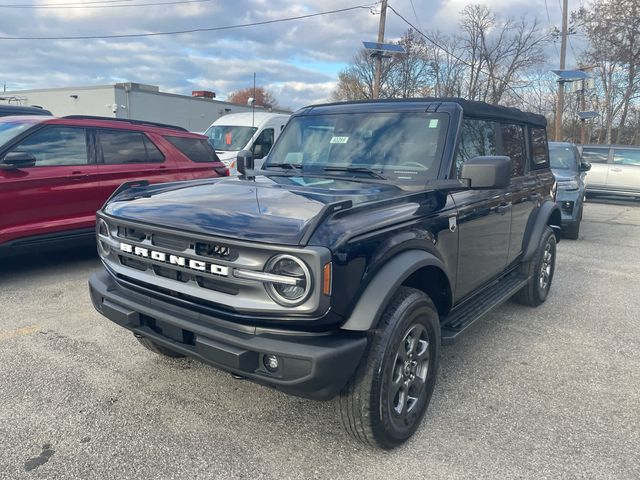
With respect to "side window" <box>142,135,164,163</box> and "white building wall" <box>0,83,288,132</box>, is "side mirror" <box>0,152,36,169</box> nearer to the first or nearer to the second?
"side window" <box>142,135,164,163</box>

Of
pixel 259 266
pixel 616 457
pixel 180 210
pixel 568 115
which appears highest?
pixel 568 115

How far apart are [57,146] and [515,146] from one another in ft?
16.1

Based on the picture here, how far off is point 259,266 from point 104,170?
4.61 metres

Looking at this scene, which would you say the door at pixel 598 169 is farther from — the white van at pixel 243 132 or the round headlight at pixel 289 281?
the round headlight at pixel 289 281

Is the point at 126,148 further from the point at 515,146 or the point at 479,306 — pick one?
the point at 479,306

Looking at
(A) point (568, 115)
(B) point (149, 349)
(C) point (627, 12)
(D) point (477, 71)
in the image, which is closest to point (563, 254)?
(B) point (149, 349)

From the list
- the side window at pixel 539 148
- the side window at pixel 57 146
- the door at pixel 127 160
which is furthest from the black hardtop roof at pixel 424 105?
the side window at pixel 57 146

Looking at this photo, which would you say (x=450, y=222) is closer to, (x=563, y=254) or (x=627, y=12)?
(x=563, y=254)

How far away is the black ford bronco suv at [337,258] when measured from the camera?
2.31 meters

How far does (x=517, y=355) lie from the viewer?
161 inches

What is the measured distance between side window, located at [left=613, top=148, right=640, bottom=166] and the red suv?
14.5m

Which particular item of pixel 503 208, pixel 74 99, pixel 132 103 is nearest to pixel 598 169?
pixel 503 208

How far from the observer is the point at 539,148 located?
17.4ft

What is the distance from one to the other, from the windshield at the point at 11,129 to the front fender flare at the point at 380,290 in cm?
480
